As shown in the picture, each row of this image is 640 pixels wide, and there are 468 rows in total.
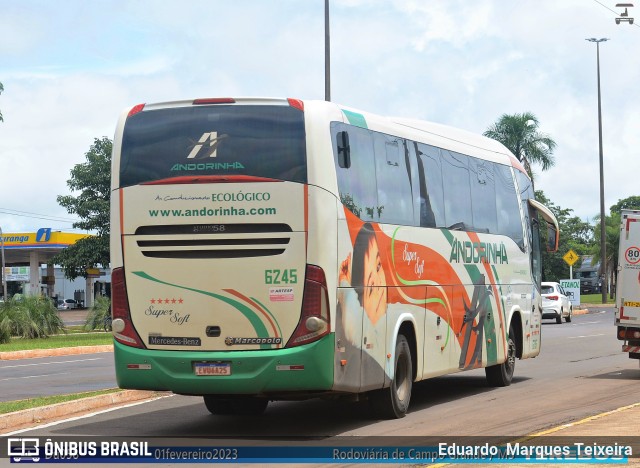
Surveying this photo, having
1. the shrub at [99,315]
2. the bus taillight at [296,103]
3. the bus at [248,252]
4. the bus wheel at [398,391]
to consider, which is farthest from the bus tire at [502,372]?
the shrub at [99,315]

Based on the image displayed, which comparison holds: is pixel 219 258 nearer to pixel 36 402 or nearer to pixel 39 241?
pixel 36 402

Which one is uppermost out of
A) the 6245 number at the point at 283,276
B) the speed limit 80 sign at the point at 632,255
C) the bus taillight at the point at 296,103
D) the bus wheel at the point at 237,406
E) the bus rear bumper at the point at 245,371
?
the bus taillight at the point at 296,103

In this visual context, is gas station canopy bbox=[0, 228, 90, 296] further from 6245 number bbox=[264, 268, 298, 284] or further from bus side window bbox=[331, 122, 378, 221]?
6245 number bbox=[264, 268, 298, 284]

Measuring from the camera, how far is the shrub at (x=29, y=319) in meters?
39.4

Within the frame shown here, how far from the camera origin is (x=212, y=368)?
1254cm

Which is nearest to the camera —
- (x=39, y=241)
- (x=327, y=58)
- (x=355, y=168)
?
(x=355, y=168)

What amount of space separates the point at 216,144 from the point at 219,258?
4.13ft

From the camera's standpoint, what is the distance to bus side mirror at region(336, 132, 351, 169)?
43.3 ft

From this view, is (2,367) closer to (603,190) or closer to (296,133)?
(296,133)

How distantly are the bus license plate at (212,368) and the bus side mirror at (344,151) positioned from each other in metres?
2.62

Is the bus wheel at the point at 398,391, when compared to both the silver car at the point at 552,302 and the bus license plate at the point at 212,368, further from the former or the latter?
the silver car at the point at 552,302

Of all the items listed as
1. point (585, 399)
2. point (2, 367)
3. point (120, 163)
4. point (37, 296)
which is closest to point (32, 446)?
point (120, 163)

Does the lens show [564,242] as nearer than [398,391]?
No

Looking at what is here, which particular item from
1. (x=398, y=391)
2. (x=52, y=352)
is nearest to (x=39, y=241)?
(x=52, y=352)
